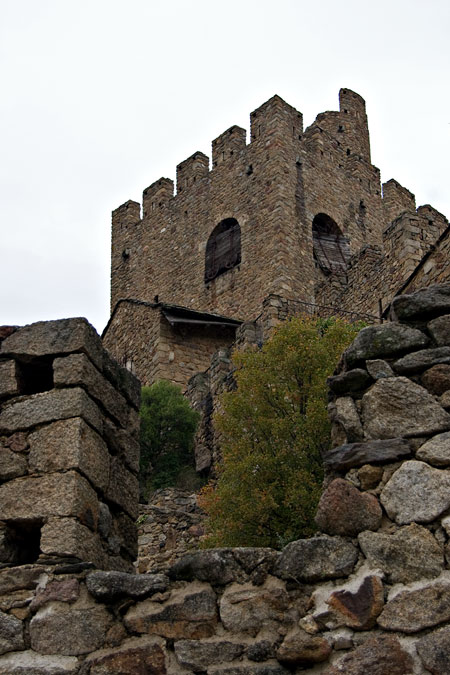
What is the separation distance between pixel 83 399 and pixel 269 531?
5.20 meters

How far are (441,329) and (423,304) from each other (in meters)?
0.17

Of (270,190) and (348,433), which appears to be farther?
(270,190)

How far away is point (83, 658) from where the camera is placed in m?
4.04

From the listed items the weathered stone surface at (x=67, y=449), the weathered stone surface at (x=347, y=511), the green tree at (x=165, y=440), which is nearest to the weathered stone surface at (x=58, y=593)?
the weathered stone surface at (x=67, y=449)

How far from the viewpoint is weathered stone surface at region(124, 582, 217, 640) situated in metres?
3.92

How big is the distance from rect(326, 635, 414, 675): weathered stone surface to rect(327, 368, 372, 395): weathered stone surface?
1.18 meters

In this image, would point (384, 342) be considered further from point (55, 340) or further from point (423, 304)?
point (55, 340)

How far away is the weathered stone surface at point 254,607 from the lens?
379cm

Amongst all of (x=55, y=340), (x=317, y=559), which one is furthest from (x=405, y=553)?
(x=55, y=340)

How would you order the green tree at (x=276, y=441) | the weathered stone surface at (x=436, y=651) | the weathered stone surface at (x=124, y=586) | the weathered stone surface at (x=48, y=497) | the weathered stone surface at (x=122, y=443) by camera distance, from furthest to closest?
the green tree at (x=276, y=441), the weathered stone surface at (x=122, y=443), the weathered stone surface at (x=48, y=497), the weathered stone surface at (x=124, y=586), the weathered stone surface at (x=436, y=651)

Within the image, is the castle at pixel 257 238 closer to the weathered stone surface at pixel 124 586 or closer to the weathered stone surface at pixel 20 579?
the weathered stone surface at pixel 20 579

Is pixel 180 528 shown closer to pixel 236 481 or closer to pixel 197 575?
pixel 236 481

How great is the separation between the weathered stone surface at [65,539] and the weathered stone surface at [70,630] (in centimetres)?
31

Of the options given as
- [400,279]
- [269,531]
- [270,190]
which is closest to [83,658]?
[269,531]
